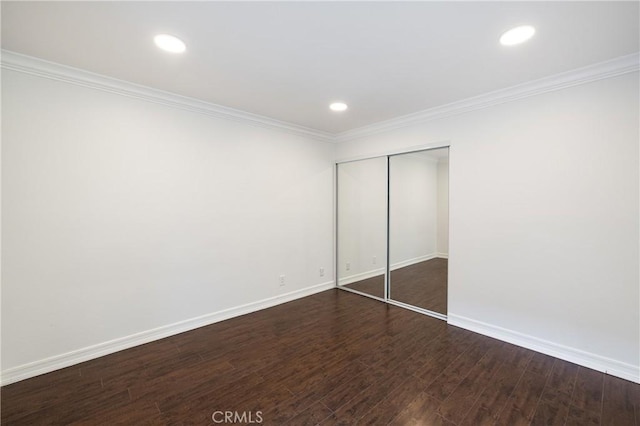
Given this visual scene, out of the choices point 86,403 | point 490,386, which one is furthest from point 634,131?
point 86,403

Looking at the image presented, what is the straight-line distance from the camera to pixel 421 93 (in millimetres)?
2795

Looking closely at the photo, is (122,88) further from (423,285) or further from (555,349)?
(555,349)

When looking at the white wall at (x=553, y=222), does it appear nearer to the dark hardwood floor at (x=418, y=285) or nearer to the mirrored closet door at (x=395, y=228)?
the dark hardwood floor at (x=418, y=285)

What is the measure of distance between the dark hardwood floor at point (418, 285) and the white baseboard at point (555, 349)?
35 centimetres

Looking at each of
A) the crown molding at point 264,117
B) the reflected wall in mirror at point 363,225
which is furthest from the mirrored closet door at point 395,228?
the crown molding at point 264,117

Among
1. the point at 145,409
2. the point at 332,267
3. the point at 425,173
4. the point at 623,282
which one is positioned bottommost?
the point at 145,409

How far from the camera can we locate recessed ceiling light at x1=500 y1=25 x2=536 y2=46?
70.1 inches

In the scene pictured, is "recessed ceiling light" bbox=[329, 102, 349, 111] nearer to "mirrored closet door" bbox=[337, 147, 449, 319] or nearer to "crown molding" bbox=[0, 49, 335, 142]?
"crown molding" bbox=[0, 49, 335, 142]

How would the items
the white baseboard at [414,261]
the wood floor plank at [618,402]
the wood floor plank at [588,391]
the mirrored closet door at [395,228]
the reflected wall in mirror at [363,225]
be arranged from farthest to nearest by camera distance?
the white baseboard at [414,261] < the reflected wall in mirror at [363,225] < the mirrored closet door at [395,228] < the wood floor plank at [588,391] < the wood floor plank at [618,402]

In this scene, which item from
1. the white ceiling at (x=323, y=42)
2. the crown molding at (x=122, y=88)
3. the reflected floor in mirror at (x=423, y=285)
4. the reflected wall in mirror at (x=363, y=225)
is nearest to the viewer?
the white ceiling at (x=323, y=42)

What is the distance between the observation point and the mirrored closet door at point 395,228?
3.91 m

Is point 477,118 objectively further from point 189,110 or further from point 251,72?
point 189,110

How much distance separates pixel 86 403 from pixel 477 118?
4256mm

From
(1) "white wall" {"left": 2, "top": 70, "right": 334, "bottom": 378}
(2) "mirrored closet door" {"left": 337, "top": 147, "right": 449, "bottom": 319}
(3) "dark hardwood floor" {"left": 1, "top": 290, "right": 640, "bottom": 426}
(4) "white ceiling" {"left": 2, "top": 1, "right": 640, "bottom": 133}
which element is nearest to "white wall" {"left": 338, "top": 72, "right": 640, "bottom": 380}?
(3) "dark hardwood floor" {"left": 1, "top": 290, "right": 640, "bottom": 426}
